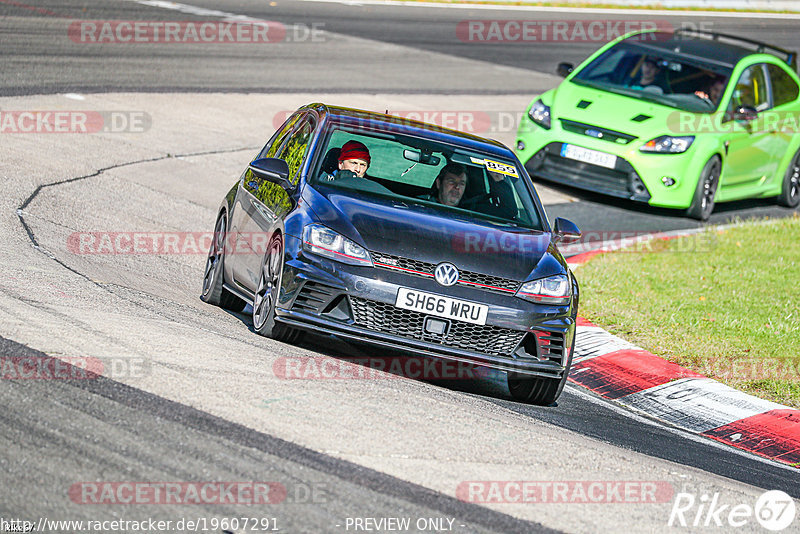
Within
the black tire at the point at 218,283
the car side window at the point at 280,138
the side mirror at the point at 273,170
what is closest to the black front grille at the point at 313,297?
the side mirror at the point at 273,170

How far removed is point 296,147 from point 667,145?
6903mm

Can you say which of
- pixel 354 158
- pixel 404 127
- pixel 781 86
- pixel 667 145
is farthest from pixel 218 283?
pixel 781 86

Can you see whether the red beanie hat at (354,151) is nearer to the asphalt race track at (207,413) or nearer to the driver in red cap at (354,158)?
the driver in red cap at (354,158)

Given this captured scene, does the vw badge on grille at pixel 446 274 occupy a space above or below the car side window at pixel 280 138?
below

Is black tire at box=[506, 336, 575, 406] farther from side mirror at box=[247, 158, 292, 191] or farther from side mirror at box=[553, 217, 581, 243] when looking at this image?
side mirror at box=[247, 158, 292, 191]

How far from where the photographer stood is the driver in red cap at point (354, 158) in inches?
325

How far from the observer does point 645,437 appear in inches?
289

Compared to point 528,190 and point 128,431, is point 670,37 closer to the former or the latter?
point 528,190

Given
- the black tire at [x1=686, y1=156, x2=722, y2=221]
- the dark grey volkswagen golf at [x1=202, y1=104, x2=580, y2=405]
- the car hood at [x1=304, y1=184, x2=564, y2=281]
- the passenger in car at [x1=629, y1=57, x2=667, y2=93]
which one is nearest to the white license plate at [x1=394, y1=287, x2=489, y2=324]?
the dark grey volkswagen golf at [x1=202, y1=104, x2=580, y2=405]

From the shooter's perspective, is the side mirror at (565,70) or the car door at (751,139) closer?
the car door at (751,139)

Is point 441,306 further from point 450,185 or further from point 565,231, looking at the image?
point 565,231

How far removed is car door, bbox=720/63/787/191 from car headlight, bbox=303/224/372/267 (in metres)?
8.85

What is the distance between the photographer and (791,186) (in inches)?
655

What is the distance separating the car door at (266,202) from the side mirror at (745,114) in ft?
25.7
